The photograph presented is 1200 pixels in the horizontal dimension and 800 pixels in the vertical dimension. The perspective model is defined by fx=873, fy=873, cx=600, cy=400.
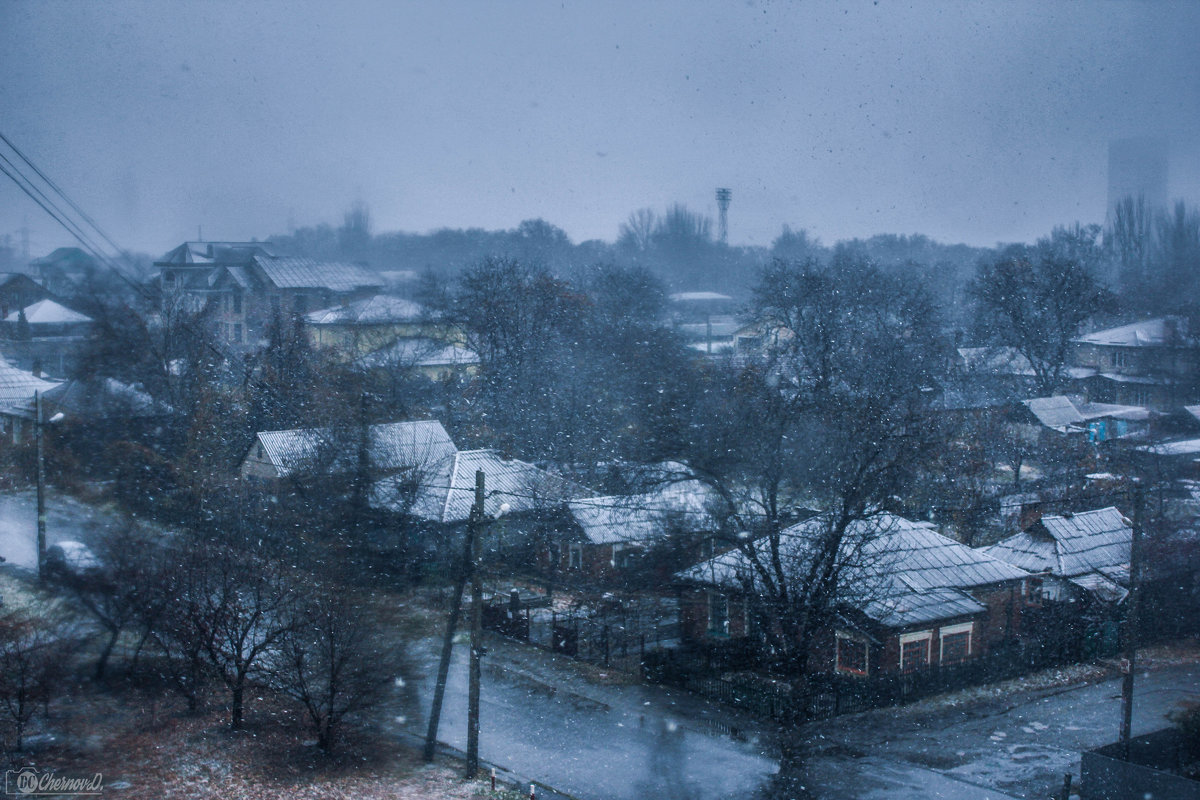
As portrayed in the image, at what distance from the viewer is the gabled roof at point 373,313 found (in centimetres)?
1445

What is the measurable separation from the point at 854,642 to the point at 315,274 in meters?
10.8

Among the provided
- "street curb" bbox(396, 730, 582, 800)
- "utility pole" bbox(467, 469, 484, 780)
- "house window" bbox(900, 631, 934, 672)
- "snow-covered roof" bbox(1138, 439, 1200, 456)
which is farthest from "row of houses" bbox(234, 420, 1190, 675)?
"snow-covered roof" bbox(1138, 439, 1200, 456)

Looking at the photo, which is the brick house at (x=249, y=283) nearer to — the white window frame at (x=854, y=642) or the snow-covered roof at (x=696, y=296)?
the white window frame at (x=854, y=642)

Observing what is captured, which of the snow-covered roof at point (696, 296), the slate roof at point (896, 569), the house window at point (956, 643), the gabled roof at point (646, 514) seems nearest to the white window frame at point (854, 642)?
the slate roof at point (896, 569)

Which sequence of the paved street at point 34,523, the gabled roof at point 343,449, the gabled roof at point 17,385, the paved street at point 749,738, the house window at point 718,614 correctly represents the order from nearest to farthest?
1. the paved street at point 749,738
2. the paved street at point 34,523
3. the house window at point 718,614
4. the gabled roof at point 17,385
5. the gabled roof at point 343,449

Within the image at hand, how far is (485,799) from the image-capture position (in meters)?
4.80

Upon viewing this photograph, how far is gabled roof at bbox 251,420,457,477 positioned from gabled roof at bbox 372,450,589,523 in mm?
292

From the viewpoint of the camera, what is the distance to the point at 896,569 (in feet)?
24.0

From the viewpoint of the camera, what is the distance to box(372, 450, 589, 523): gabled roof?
9.41 metres

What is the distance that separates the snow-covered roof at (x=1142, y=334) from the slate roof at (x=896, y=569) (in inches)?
363

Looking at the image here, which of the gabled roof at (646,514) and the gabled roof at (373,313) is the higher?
the gabled roof at (373,313)

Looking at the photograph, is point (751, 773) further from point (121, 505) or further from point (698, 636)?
point (121, 505)

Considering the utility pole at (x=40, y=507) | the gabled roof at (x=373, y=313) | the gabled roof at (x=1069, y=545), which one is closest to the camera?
the utility pole at (x=40, y=507)

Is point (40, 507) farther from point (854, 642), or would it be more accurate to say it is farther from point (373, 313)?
point (373, 313)
